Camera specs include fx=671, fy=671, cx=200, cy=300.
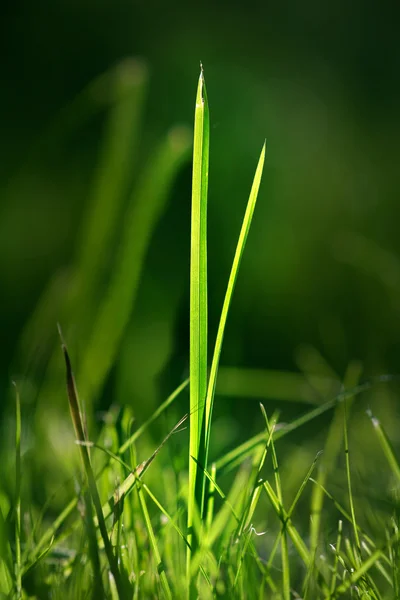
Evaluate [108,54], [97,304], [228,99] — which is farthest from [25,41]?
[97,304]

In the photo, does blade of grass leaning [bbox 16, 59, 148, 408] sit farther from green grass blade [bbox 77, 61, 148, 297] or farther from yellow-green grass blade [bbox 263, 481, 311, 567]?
yellow-green grass blade [bbox 263, 481, 311, 567]

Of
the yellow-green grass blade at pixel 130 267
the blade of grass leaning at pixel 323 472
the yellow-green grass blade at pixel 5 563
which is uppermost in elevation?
the yellow-green grass blade at pixel 130 267

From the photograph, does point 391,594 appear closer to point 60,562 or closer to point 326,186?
point 60,562

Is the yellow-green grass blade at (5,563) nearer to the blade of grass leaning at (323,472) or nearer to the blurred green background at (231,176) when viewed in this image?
the blade of grass leaning at (323,472)

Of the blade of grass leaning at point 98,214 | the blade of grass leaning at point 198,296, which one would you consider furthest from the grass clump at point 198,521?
the blade of grass leaning at point 98,214

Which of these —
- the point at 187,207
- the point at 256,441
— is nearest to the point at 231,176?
the point at 187,207

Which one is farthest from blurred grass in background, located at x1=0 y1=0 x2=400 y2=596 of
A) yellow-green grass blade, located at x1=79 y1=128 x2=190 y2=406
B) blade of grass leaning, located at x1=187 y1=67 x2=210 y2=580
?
blade of grass leaning, located at x1=187 y1=67 x2=210 y2=580
